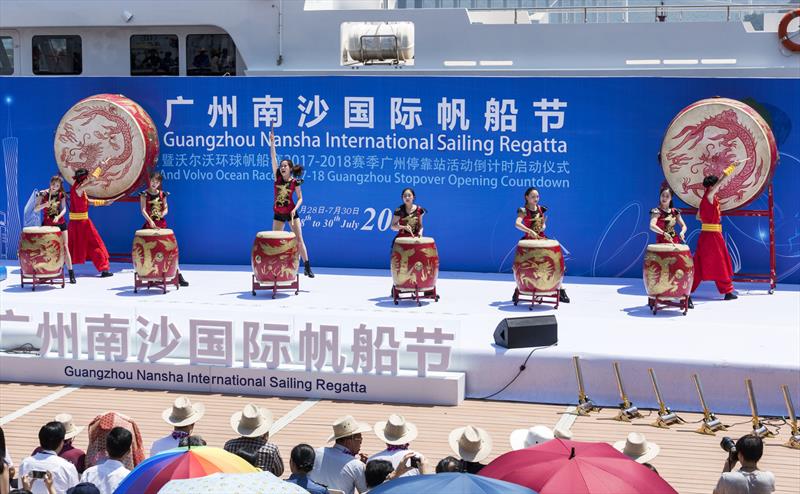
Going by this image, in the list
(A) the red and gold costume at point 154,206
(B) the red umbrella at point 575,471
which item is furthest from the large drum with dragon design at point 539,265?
(B) the red umbrella at point 575,471

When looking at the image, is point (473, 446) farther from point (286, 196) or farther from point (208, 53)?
point (208, 53)

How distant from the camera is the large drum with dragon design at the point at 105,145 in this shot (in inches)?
545

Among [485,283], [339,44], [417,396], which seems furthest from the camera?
[339,44]

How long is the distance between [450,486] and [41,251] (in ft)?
30.9

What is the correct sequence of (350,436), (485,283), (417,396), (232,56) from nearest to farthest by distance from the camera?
(350,436), (417,396), (485,283), (232,56)

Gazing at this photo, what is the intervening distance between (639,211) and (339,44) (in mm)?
4984

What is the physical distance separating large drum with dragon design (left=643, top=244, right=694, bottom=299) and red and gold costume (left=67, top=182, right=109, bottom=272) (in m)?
6.33

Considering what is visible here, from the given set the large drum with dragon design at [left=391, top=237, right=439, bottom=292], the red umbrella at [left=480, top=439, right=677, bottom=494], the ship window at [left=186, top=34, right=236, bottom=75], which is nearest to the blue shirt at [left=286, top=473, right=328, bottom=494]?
the red umbrella at [left=480, top=439, right=677, bottom=494]

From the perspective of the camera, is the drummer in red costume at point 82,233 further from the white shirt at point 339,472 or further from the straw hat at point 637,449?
the straw hat at point 637,449

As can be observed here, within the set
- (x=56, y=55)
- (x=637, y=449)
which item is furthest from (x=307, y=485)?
(x=56, y=55)

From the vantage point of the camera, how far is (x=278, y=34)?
16.1 m

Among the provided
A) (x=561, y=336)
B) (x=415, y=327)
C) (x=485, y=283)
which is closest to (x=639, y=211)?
(x=485, y=283)

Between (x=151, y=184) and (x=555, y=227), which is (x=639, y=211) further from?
(x=151, y=184)

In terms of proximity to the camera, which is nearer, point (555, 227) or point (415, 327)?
point (415, 327)
